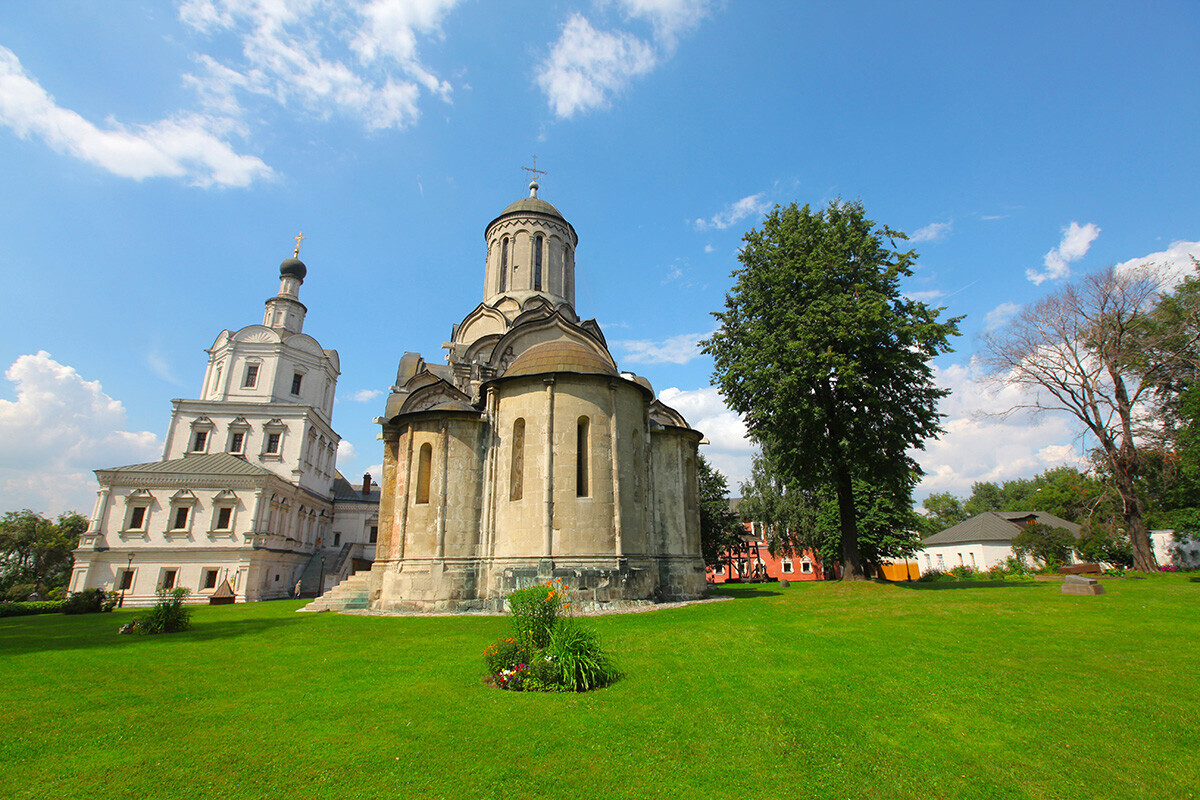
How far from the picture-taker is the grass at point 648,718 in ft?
14.9

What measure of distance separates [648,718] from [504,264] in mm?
24604

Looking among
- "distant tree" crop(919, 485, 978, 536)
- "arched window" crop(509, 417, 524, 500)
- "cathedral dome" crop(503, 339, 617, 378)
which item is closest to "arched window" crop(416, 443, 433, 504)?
"arched window" crop(509, 417, 524, 500)

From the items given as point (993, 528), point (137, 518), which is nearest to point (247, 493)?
point (137, 518)

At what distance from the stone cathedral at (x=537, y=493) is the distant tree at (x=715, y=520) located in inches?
560

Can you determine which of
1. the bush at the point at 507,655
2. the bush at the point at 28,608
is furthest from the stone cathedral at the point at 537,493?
the bush at the point at 28,608

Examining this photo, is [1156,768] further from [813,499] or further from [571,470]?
[813,499]

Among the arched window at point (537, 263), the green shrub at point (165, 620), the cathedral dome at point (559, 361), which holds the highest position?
the arched window at point (537, 263)

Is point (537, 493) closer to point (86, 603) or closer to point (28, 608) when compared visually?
point (86, 603)

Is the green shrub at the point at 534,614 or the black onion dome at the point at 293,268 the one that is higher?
the black onion dome at the point at 293,268

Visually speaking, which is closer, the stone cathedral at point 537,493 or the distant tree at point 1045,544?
the stone cathedral at point 537,493

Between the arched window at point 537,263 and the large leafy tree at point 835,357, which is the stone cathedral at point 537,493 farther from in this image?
the arched window at point 537,263

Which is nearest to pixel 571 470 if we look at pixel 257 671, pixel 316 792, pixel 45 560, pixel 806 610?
pixel 806 610

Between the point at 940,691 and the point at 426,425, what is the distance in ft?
50.3

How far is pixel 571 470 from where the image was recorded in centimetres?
1631
